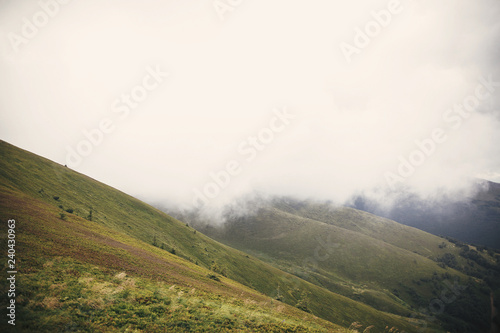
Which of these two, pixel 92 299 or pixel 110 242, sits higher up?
pixel 92 299

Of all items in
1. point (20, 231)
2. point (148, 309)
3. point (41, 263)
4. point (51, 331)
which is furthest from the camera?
point (20, 231)

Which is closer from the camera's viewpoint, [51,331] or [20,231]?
[51,331]

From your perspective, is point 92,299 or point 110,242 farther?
point 110,242

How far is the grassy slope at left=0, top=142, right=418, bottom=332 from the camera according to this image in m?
24.6

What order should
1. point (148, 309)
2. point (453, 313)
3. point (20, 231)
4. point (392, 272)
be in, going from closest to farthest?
1. point (148, 309)
2. point (20, 231)
3. point (453, 313)
4. point (392, 272)

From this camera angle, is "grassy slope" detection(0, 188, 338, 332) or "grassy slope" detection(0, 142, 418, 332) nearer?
"grassy slope" detection(0, 188, 338, 332)

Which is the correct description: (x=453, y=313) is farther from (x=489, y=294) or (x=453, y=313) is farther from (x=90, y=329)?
(x=90, y=329)

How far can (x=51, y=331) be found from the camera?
36.5ft

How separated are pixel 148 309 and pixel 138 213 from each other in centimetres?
7325

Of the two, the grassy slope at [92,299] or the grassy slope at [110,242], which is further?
the grassy slope at [110,242]

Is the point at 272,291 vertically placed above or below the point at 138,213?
below

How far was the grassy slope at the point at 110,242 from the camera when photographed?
24562 mm

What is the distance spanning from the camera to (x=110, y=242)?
35.8m

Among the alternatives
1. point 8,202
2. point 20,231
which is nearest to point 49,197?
point 8,202
